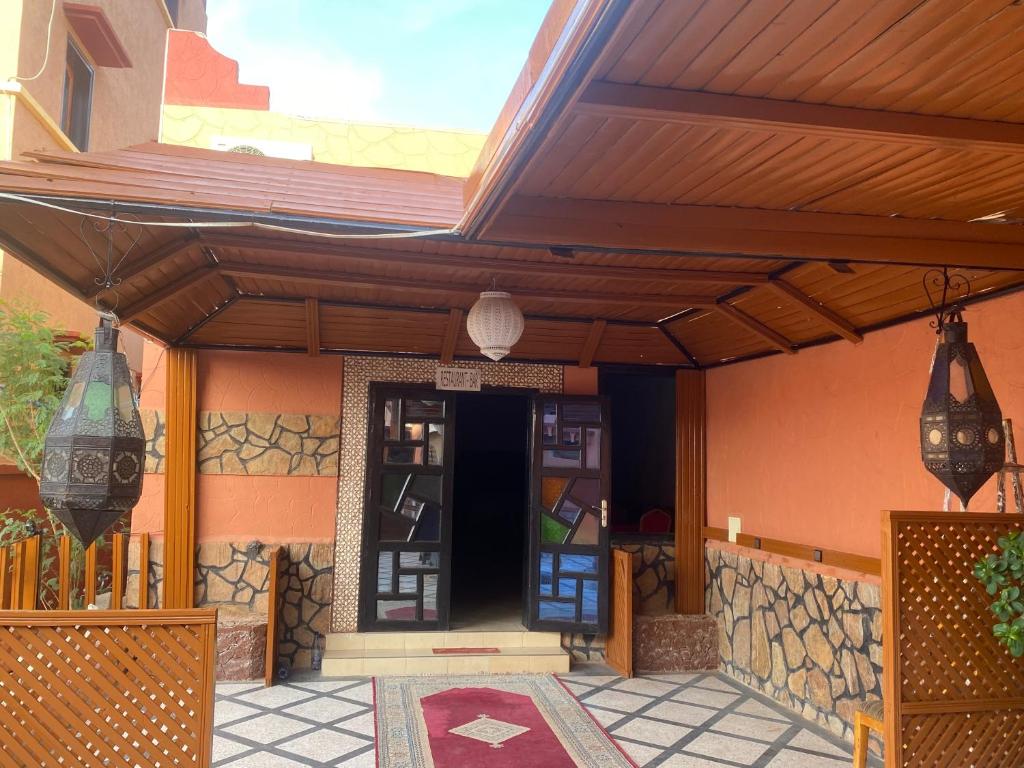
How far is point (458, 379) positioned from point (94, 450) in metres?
4.25

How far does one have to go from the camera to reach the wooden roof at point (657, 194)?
2031 millimetres

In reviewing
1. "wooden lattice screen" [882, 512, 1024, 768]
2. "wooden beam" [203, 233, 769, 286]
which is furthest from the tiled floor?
"wooden beam" [203, 233, 769, 286]

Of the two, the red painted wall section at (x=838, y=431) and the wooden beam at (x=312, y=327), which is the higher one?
the wooden beam at (x=312, y=327)

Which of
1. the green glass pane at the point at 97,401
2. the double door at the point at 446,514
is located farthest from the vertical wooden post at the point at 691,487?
the green glass pane at the point at 97,401

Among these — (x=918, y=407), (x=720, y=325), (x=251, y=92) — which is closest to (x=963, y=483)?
(x=918, y=407)

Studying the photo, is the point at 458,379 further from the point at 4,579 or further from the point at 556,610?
the point at 4,579

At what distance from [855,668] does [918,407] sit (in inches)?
70.4

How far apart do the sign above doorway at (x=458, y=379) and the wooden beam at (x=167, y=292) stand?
8.17 feet

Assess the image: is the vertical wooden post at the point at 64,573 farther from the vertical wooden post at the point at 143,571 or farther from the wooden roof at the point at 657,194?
the wooden roof at the point at 657,194

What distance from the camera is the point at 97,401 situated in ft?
9.75

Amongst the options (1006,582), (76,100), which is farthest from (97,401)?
(76,100)

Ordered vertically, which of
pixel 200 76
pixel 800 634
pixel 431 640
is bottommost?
pixel 431 640

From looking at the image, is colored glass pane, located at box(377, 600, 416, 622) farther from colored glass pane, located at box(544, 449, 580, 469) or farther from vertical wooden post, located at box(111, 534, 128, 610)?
vertical wooden post, located at box(111, 534, 128, 610)

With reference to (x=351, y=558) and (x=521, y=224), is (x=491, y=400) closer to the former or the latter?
(x=351, y=558)
